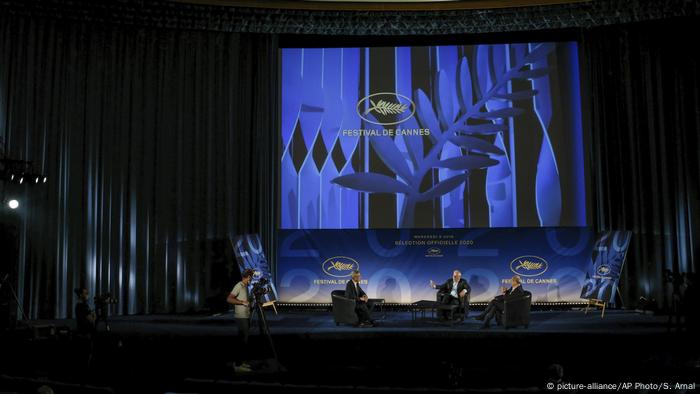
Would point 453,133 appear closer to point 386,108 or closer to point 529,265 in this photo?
point 386,108

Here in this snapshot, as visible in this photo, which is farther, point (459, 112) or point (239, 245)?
point (459, 112)

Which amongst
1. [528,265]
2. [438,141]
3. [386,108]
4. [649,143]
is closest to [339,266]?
[438,141]

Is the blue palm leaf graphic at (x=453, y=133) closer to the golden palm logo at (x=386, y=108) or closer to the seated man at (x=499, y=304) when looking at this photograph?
the golden palm logo at (x=386, y=108)

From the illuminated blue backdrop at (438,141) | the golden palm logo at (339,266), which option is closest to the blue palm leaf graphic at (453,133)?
the illuminated blue backdrop at (438,141)

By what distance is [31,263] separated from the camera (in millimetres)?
11578

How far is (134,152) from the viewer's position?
40.6 ft

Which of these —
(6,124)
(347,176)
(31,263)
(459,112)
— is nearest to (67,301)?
(31,263)

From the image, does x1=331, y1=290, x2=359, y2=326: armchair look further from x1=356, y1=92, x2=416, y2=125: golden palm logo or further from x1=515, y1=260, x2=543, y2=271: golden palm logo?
x1=356, y1=92, x2=416, y2=125: golden palm logo

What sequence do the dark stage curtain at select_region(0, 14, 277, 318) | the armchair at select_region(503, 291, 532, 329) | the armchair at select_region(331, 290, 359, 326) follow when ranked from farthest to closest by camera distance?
the dark stage curtain at select_region(0, 14, 277, 318) → the armchair at select_region(331, 290, 359, 326) → the armchair at select_region(503, 291, 532, 329)

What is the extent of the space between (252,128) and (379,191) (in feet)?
9.61

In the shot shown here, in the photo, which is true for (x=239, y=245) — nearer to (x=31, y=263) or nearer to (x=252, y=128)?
(x=252, y=128)

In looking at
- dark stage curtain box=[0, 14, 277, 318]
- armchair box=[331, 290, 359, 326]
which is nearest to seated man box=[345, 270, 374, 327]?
armchair box=[331, 290, 359, 326]

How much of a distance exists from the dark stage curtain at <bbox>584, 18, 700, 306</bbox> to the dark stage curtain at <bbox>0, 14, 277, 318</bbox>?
6658 mm

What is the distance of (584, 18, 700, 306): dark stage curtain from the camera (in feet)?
39.3
